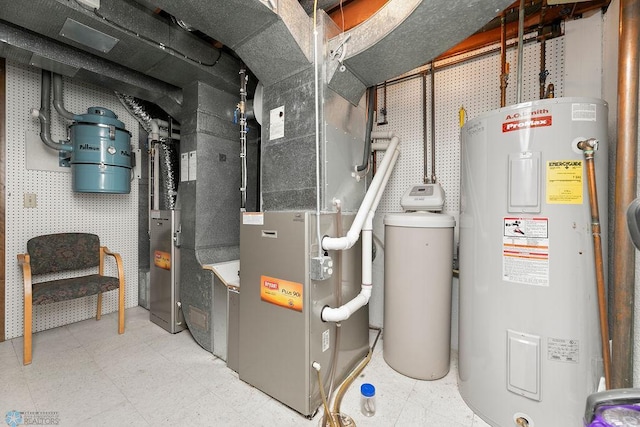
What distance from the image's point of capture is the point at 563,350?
126cm

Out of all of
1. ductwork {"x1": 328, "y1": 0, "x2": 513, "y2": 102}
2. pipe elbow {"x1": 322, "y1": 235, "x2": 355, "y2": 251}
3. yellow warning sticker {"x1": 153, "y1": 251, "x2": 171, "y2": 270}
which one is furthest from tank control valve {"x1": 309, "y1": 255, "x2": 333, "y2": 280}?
yellow warning sticker {"x1": 153, "y1": 251, "x2": 171, "y2": 270}

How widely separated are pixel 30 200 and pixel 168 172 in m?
1.23

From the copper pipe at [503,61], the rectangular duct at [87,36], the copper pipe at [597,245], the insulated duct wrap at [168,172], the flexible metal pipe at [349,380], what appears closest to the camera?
the copper pipe at [597,245]

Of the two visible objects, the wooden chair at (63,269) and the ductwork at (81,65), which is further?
the wooden chair at (63,269)

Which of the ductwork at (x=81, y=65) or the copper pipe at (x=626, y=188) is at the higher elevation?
the ductwork at (x=81, y=65)

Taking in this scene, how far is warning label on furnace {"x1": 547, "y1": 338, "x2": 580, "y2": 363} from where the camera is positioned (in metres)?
1.25

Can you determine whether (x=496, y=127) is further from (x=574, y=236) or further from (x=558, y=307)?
(x=558, y=307)

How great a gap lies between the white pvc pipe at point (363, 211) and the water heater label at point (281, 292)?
304 millimetres

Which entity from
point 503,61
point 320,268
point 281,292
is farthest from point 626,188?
point 281,292

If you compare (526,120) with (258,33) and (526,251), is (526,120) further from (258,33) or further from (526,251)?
(258,33)

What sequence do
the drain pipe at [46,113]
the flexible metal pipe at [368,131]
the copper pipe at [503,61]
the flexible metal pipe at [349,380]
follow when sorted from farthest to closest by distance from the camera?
the drain pipe at [46,113]
the flexible metal pipe at [368,131]
the copper pipe at [503,61]
the flexible metal pipe at [349,380]

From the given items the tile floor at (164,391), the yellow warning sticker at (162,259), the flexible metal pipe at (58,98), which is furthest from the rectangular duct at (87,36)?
the tile floor at (164,391)

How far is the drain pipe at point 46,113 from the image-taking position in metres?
2.43

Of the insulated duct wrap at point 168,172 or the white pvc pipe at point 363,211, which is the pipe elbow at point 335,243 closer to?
the white pvc pipe at point 363,211
